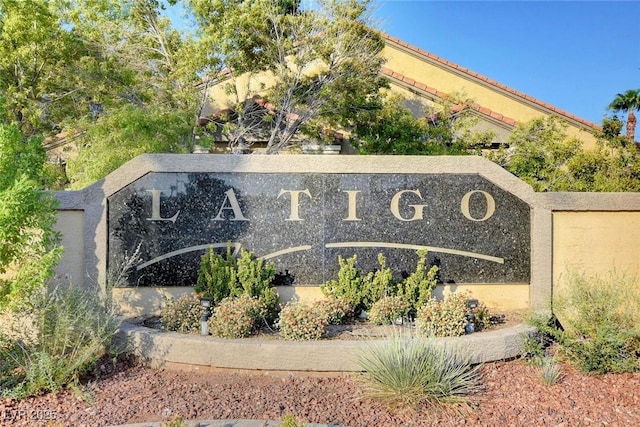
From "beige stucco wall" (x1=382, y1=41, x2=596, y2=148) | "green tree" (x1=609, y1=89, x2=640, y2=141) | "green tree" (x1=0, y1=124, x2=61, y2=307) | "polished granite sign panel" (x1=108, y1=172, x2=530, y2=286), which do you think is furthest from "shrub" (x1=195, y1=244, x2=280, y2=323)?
"green tree" (x1=609, y1=89, x2=640, y2=141)

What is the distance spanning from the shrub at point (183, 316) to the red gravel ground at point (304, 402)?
0.75m

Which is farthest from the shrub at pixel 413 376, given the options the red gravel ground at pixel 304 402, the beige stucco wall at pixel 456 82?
the beige stucco wall at pixel 456 82

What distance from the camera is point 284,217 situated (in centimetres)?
745

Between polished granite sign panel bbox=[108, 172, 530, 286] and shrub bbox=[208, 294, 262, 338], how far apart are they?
48.7 inches

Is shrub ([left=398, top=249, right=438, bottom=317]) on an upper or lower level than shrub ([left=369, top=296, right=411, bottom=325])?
upper

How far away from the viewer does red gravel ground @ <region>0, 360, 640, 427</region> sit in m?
4.55

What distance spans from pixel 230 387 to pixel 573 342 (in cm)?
376

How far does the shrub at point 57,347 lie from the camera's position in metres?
5.05

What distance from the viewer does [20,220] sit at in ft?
18.0

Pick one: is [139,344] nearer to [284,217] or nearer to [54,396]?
[54,396]

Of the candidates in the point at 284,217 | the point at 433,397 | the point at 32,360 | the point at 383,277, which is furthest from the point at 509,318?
the point at 32,360

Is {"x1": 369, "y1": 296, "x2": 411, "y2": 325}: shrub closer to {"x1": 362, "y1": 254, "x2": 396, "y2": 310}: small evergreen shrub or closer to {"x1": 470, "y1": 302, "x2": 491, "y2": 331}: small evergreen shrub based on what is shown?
{"x1": 362, "y1": 254, "x2": 396, "y2": 310}: small evergreen shrub

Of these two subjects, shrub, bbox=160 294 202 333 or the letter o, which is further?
the letter o

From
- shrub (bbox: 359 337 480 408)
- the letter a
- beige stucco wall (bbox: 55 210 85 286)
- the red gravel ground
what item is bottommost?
the red gravel ground
